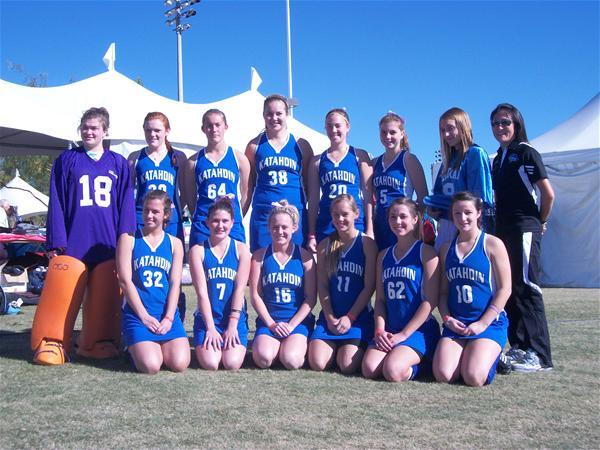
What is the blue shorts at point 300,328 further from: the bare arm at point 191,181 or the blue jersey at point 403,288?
the bare arm at point 191,181

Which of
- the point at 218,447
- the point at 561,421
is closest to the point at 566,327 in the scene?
the point at 561,421

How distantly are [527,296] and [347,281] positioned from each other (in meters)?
1.25

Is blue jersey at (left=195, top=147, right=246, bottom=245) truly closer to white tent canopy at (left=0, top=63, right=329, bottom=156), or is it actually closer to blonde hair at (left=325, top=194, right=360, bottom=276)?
blonde hair at (left=325, top=194, right=360, bottom=276)

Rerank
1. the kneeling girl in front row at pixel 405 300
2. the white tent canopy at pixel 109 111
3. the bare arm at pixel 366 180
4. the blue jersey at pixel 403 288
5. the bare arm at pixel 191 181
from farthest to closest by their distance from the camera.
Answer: the white tent canopy at pixel 109 111, the bare arm at pixel 191 181, the bare arm at pixel 366 180, the blue jersey at pixel 403 288, the kneeling girl in front row at pixel 405 300

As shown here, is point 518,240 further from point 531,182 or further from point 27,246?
point 27,246

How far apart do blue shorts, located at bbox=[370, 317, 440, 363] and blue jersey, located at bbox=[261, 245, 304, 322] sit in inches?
25.9

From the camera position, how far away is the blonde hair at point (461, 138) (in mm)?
4367

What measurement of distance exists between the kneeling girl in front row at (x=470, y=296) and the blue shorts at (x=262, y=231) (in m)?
1.27

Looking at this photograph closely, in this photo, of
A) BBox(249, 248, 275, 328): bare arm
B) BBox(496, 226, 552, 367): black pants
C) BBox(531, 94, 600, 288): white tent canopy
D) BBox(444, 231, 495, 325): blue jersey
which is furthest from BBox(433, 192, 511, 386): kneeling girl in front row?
BBox(531, 94, 600, 288): white tent canopy

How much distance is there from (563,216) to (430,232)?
7.50 meters

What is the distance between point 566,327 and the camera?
612cm

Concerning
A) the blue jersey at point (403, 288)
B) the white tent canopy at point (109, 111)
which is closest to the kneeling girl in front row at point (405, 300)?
the blue jersey at point (403, 288)

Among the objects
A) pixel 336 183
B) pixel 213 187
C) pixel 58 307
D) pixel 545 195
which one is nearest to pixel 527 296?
pixel 545 195

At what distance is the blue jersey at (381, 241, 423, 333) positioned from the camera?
4219mm
